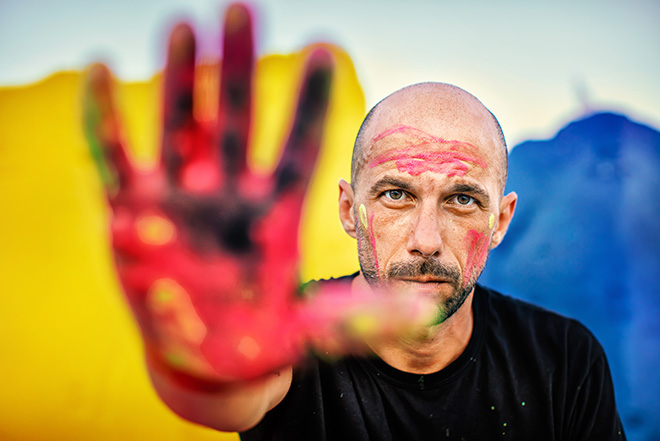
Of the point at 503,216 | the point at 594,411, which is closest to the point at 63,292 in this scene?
the point at 503,216

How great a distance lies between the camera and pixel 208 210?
66cm

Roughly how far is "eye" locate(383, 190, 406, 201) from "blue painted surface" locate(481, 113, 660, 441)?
4.32 feet

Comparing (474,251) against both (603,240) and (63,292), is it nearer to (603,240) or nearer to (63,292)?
(603,240)

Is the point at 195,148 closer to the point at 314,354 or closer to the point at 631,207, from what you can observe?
the point at 314,354

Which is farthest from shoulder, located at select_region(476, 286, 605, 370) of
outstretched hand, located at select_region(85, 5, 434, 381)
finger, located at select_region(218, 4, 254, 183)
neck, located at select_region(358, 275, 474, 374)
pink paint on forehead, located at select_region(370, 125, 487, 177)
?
finger, located at select_region(218, 4, 254, 183)

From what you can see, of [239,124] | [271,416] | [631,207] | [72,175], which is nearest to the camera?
[239,124]

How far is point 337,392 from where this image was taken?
135 cm

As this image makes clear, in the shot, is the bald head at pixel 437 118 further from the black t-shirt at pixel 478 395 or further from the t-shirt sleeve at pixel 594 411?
the t-shirt sleeve at pixel 594 411

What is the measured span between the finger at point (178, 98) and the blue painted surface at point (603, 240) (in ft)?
6.75

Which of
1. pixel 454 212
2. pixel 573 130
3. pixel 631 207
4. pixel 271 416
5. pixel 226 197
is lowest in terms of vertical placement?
pixel 271 416

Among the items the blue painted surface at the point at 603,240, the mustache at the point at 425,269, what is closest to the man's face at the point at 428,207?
the mustache at the point at 425,269

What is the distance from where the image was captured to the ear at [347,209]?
1.51 m

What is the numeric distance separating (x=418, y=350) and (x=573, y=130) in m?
1.59

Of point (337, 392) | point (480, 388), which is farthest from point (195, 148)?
point (480, 388)
